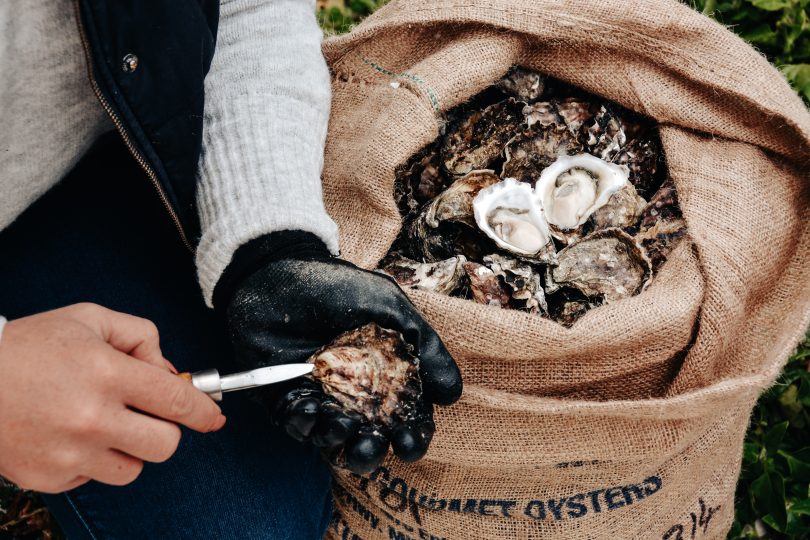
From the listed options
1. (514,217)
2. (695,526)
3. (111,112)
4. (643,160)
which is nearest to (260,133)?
(111,112)

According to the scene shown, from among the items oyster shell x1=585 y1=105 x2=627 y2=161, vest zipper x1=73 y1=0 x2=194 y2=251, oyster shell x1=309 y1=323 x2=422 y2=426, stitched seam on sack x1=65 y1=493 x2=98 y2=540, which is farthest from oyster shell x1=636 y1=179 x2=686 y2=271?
stitched seam on sack x1=65 y1=493 x2=98 y2=540

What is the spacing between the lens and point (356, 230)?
109 centimetres

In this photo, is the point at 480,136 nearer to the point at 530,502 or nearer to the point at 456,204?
the point at 456,204

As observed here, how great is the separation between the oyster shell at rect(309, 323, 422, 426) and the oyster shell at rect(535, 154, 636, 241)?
17.8 inches

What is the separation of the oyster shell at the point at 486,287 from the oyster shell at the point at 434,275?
18 mm

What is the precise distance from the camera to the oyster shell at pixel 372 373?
840 mm

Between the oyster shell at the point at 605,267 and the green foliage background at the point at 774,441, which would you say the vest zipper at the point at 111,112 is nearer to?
the oyster shell at the point at 605,267

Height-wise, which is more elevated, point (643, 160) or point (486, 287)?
point (643, 160)

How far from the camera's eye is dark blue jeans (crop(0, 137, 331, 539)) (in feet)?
3.25

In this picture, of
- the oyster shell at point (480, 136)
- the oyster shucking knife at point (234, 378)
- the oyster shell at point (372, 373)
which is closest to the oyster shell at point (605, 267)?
the oyster shell at point (480, 136)

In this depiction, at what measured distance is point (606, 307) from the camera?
3.11 feet

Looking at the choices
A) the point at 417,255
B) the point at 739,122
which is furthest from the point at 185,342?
the point at 739,122

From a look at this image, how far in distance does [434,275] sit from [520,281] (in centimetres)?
14

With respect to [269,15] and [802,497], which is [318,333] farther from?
[802,497]
